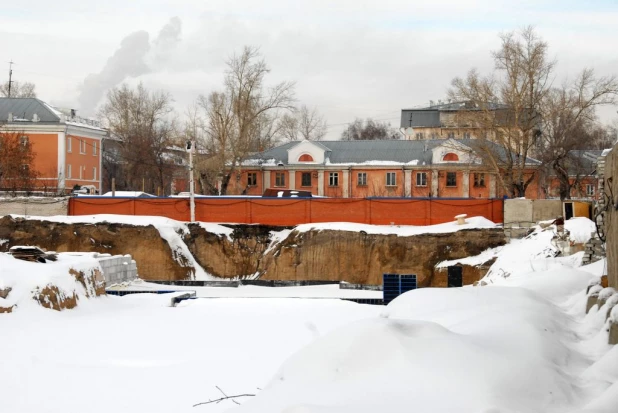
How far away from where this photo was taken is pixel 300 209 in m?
36.7

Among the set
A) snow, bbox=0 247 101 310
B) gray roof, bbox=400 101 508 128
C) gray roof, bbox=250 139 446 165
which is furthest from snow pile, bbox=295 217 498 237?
gray roof, bbox=400 101 508 128

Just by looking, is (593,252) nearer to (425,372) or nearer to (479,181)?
(425,372)

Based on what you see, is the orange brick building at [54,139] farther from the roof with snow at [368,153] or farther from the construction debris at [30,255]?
the construction debris at [30,255]

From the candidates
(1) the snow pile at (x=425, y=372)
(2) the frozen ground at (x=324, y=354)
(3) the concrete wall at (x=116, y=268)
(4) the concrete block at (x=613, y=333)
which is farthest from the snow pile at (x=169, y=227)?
(4) the concrete block at (x=613, y=333)

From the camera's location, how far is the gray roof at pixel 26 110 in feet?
198

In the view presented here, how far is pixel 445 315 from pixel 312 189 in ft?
158

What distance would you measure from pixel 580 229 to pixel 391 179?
30021 mm

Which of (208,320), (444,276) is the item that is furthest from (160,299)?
(444,276)

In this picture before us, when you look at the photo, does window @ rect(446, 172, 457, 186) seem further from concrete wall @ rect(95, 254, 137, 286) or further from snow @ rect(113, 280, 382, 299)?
concrete wall @ rect(95, 254, 137, 286)

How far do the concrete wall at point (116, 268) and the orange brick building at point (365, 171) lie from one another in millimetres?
31943

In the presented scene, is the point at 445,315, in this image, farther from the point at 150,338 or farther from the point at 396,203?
the point at 396,203

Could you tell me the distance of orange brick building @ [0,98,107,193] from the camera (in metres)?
57.9

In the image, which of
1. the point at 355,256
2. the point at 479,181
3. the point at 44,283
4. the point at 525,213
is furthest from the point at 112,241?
the point at 479,181

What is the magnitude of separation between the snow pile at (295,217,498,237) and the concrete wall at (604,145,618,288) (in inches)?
909
